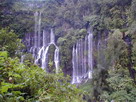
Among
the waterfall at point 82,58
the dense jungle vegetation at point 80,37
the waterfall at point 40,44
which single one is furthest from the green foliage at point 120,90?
the waterfall at point 40,44

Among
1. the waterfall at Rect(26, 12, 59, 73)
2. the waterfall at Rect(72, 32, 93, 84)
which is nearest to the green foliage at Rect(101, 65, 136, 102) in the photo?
the waterfall at Rect(72, 32, 93, 84)

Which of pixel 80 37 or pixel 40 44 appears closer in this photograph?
pixel 80 37

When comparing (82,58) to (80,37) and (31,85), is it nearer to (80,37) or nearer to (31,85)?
(80,37)

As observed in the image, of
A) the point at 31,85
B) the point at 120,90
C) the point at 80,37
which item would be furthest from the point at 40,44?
the point at 31,85

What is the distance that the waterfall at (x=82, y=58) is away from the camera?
14.1m

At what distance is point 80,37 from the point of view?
14930mm

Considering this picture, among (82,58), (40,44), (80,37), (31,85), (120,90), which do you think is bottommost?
(120,90)

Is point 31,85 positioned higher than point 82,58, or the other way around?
point 31,85

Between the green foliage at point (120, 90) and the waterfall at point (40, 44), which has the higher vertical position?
the waterfall at point (40, 44)

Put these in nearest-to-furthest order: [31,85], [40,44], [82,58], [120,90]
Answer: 1. [31,85]
2. [120,90]
3. [82,58]
4. [40,44]

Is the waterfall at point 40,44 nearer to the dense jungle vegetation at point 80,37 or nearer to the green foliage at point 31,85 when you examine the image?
the dense jungle vegetation at point 80,37

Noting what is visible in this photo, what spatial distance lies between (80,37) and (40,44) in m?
5.06

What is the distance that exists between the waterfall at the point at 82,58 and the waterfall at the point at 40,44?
6.59 ft

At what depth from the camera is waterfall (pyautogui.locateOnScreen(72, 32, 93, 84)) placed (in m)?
14.1
